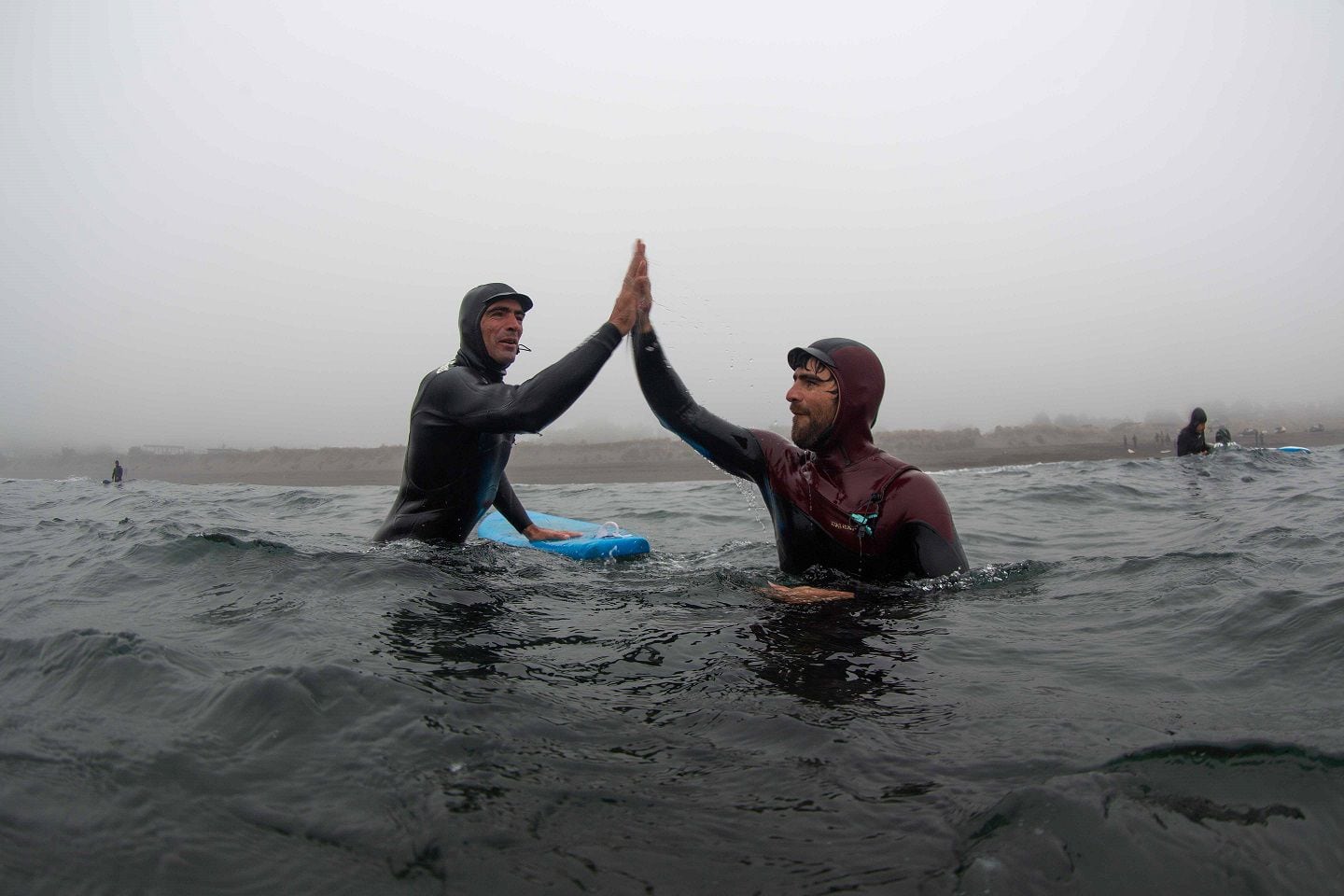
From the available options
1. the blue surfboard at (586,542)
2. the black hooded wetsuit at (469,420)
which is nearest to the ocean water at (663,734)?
the black hooded wetsuit at (469,420)

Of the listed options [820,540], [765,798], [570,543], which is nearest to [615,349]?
[820,540]

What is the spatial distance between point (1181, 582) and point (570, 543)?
4.22m

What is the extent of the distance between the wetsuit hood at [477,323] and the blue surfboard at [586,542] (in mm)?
1615

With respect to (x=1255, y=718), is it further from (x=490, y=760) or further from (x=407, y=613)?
(x=407, y=613)

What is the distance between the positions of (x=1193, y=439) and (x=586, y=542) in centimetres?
1604

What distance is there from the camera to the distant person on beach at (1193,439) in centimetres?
1662

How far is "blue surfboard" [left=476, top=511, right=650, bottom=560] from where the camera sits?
6238 millimetres

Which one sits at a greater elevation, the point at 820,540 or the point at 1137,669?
the point at 820,540

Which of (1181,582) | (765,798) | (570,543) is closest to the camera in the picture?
(765,798)

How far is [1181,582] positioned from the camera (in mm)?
4887

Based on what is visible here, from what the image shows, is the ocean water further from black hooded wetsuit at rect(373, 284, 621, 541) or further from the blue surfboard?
the blue surfboard

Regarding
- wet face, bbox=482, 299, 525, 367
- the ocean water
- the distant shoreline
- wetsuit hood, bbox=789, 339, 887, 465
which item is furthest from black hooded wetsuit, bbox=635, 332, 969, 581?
the distant shoreline

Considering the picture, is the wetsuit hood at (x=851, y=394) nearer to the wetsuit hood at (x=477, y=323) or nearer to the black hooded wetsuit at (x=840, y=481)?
the black hooded wetsuit at (x=840, y=481)

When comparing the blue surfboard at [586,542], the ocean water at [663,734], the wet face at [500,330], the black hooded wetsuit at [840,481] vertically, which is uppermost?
the wet face at [500,330]
